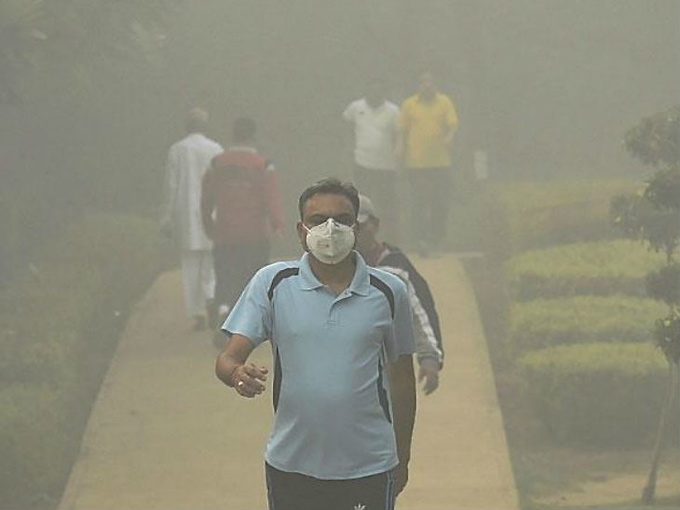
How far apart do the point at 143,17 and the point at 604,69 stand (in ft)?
7.68

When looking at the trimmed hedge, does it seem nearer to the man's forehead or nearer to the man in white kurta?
the man in white kurta

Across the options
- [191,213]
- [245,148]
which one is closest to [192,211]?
[191,213]

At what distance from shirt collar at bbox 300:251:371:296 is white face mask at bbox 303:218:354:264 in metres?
0.05

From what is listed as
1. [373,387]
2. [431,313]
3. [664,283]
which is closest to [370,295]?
[373,387]

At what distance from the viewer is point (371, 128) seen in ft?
30.9

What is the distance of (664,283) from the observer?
8.30 metres

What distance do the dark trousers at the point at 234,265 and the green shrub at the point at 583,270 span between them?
1297 mm

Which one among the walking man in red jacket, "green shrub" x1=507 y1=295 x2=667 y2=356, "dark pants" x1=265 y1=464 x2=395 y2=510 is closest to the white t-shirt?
the walking man in red jacket

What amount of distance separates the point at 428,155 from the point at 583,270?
992 mm

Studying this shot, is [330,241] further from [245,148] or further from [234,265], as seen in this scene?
[234,265]

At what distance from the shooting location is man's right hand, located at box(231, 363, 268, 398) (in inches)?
167

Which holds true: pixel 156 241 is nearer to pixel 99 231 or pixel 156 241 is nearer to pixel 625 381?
pixel 99 231

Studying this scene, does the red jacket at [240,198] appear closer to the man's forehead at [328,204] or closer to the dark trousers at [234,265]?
the dark trousers at [234,265]

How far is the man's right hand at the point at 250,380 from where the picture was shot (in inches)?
167
